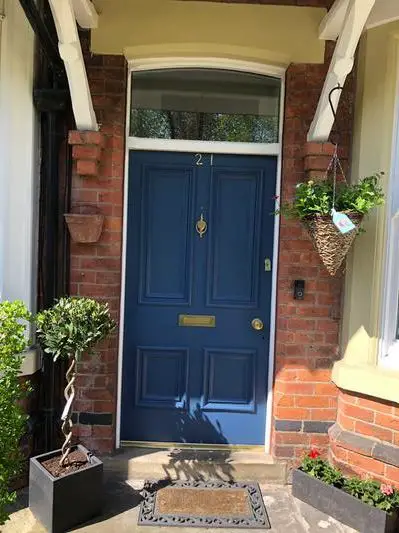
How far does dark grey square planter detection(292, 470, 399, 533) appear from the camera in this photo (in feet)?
8.90

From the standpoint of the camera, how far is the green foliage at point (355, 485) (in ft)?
9.11

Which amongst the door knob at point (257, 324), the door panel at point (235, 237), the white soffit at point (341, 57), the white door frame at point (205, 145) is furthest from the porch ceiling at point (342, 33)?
the door knob at point (257, 324)

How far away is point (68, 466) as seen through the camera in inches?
111

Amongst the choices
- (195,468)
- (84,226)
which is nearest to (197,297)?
(84,226)

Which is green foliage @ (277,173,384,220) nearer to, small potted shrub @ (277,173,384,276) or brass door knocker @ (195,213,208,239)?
small potted shrub @ (277,173,384,276)

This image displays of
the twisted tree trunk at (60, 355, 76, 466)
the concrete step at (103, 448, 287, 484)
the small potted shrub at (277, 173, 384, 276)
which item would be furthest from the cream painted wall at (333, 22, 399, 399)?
the twisted tree trunk at (60, 355, 76, 466)

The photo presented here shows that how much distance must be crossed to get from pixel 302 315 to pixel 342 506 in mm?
1210

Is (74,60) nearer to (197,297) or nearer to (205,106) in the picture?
(205,106)

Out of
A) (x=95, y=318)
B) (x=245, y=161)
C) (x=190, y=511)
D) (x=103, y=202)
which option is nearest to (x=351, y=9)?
(x=245, y=161)

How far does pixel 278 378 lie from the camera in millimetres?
3375

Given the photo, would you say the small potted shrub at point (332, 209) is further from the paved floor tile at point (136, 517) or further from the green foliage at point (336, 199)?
the paved floor tile at point (136, 517)

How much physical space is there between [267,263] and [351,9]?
5.49ft

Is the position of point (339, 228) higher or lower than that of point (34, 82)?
lower

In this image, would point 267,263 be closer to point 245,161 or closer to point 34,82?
point 245,161
